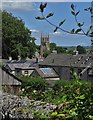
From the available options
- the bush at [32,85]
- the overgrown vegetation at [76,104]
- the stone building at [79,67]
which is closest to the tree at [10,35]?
the bush at [32,85]

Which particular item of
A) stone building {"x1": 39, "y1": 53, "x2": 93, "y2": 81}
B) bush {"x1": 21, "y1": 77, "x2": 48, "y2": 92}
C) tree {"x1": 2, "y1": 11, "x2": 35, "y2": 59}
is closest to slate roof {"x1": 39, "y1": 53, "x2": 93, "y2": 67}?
stone building {"x1": 39, "y1": 53, "x2": 93, "y2": 81}

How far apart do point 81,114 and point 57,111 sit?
0.11 m

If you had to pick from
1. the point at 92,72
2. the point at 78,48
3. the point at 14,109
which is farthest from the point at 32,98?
the point at 92,72

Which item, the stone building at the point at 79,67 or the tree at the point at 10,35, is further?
the tree at the point at 10,35

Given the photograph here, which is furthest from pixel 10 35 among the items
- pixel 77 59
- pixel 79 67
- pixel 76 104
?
pixel 77 59

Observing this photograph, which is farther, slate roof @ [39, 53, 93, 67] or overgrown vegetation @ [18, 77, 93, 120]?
slate roof @ [39, 53, 93, 67]

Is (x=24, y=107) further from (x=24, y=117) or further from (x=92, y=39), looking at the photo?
(x=92, y=39)

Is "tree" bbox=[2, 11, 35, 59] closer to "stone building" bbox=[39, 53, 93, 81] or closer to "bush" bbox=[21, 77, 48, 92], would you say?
"bush" bbox=[21, 77, 48, 92]

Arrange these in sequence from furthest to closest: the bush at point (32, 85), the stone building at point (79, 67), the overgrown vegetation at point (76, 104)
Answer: the bush at point (32, 85), the stone building at point (79, 67), the overgrown vegetation at point (76, 104)

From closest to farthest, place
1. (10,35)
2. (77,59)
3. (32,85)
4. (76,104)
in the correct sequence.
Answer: (76,104), (32,85), (10,35), (77,59)

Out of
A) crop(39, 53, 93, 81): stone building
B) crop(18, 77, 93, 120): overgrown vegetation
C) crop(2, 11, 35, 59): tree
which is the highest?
crop(2, 11, 35, 59): tree

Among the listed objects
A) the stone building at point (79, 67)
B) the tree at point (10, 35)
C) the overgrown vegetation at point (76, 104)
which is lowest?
the overgrown vegetation at point (76, 104)

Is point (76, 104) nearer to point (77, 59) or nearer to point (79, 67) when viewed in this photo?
point (79, 67)

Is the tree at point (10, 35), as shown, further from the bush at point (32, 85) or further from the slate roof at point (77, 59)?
the slate roof at point (77, 59)
